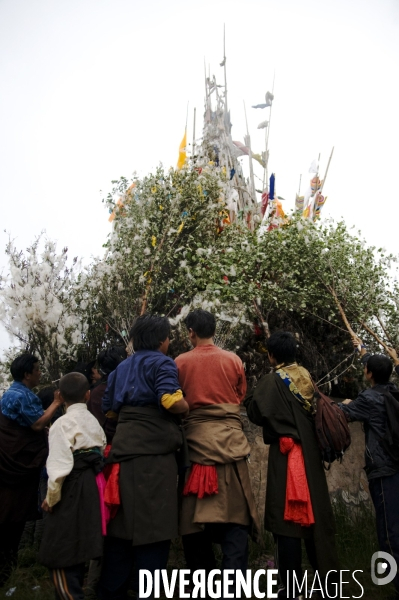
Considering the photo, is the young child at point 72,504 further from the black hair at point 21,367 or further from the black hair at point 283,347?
the black hair at point 283,347

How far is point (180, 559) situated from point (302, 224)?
4514 mm

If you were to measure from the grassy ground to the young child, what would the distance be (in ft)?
2.75

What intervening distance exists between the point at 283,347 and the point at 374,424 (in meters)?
0.87

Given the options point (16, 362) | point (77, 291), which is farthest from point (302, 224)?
point (16, 362)

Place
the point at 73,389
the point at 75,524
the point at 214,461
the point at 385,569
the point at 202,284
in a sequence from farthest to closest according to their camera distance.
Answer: the point at 202,284 < the point at 385,569 < the point at 73,389 < the point at 214,461 < the point at 75,524

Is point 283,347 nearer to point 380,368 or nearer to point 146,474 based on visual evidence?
point 380,368

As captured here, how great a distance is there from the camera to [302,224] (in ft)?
23.8

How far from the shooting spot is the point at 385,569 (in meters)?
3.78

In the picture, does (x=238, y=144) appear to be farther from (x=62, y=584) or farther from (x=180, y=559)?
(x=62, y=584)

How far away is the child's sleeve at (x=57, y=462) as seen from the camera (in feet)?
10.7

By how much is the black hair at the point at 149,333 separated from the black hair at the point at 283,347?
81cm

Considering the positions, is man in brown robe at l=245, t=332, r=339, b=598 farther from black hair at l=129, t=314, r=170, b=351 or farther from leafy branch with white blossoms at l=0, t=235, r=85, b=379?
leafy branch with white blossoms at l=0, t=235, r=85, b=379

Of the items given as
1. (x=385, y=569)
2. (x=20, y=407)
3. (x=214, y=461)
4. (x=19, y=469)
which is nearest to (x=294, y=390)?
(x=214, y=461)

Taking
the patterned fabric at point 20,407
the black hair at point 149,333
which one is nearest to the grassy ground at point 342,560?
the patterned fabric at point 20,407
